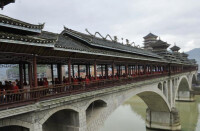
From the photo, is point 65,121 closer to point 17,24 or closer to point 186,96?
point 17,24

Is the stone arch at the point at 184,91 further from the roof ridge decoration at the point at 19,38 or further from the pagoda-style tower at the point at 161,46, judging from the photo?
the roof ridge decoration at the point at 19,38

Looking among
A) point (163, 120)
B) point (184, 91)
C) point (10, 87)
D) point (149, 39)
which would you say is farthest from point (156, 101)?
point (149, 39)

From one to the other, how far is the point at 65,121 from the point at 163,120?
2304cm

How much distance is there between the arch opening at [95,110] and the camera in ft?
45.9

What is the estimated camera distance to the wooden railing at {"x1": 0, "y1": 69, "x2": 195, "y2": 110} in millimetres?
7868

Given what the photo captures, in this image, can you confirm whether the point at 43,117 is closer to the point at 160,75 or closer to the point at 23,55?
the point at 23,55

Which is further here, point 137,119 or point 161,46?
point 161,46

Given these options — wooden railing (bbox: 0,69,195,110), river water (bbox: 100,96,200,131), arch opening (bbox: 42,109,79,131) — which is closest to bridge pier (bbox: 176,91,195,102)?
river water (bbox: 100,96,200,131)

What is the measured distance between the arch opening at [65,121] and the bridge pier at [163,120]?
870 inches

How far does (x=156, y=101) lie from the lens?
29.8m

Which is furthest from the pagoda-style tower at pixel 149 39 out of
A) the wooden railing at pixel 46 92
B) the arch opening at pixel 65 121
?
the arch opening at pixel 65 121

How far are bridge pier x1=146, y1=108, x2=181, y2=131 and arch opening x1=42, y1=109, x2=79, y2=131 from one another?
22100 millimetres

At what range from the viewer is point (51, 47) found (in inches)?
367

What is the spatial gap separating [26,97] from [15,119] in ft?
3.36
